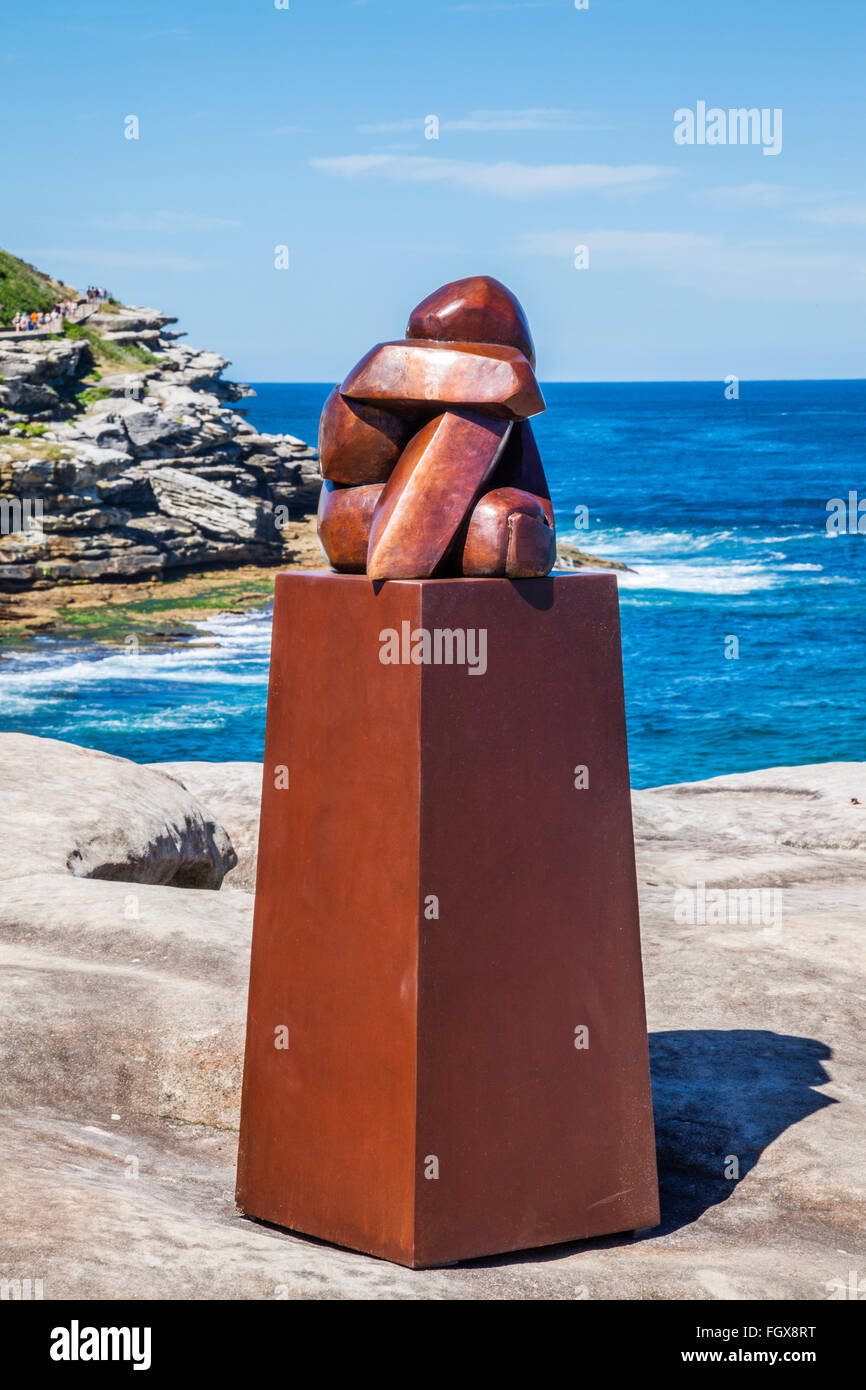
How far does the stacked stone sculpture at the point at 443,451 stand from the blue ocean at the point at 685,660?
2198 cm

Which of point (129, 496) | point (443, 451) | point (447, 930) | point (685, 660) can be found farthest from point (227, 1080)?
point (129, 496)

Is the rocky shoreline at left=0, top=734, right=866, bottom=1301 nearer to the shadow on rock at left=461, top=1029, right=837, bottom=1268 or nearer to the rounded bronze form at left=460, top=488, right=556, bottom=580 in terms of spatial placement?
the shadow on rock at left=461, top=1029, right=837, bottom=1268

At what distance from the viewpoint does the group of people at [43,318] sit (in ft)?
170

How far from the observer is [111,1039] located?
24.9ft

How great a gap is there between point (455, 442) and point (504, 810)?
5.09 ft

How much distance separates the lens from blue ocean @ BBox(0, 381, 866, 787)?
30969 mm

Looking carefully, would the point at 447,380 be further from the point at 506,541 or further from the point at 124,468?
the point at 124,468

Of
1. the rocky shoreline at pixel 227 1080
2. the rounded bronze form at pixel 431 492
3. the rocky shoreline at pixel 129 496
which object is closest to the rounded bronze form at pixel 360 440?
the rounded bronze form at pixel 431 492

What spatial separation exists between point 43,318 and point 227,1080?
51.3 metres

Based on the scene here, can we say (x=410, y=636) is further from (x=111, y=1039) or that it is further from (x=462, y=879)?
(x=111, y=1039)

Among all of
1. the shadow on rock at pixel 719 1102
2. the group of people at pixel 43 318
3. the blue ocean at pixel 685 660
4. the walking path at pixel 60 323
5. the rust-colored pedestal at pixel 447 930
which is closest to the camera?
the rust-colored pedestal at pixel 447 930

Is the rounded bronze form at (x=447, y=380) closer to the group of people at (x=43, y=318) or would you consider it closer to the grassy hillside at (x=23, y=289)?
the group of people at (x=43, y=318)

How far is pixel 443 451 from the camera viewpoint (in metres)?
5.95

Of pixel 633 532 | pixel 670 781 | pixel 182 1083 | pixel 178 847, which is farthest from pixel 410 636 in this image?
pixel 633 532
